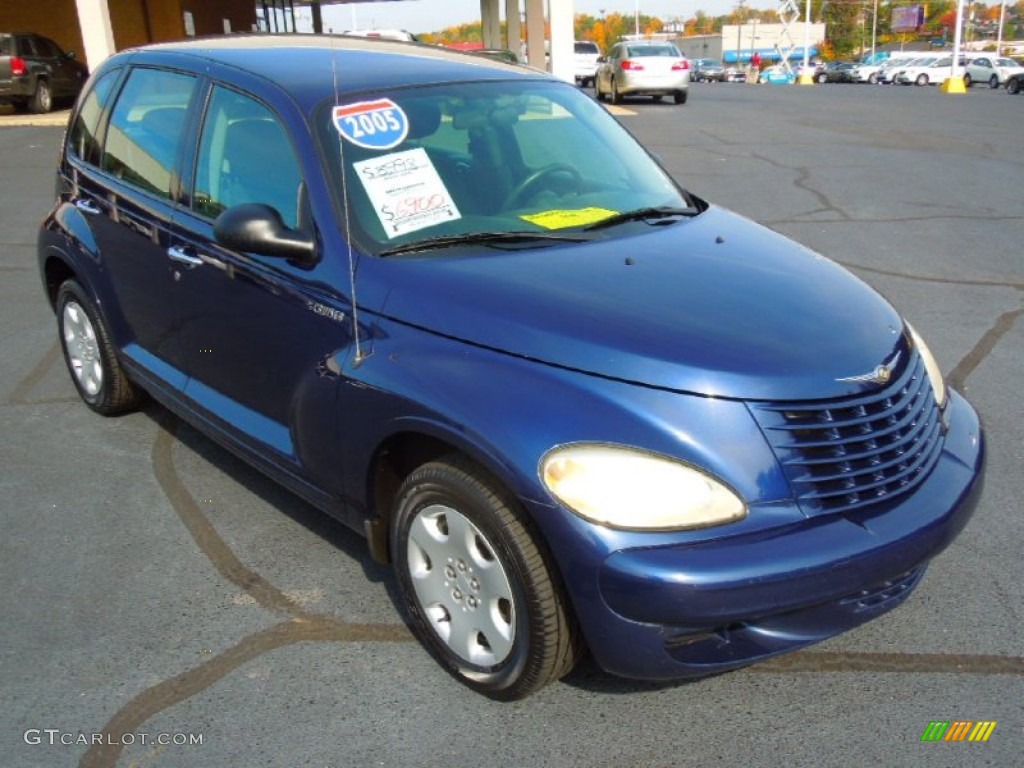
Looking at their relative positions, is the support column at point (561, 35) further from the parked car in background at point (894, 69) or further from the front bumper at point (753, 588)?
the parked car in background at point (894, 69)

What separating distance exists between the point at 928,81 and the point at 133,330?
169 feet

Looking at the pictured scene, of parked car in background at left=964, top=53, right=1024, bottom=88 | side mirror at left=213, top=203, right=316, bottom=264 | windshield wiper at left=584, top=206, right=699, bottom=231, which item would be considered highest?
side mirror at left=213, top=203, right=316, bottom=264

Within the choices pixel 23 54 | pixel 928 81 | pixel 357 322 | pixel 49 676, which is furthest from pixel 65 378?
pixel 928 81

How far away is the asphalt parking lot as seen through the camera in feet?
8.83

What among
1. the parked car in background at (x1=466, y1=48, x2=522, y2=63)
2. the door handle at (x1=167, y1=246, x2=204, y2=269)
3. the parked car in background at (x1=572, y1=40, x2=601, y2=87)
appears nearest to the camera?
the door handle at (x1=167, y1=246, x2=204, y2=269)

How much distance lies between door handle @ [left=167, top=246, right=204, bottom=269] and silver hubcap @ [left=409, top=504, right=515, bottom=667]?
149 centimetres

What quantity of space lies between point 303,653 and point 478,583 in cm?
73

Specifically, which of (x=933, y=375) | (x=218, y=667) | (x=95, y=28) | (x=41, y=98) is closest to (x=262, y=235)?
(x=218, y=667)

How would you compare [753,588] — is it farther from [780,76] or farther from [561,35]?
[780,76]

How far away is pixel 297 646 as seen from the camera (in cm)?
315

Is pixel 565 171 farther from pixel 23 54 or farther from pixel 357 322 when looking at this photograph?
pixel 23 54

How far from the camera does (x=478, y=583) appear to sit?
9.03ft

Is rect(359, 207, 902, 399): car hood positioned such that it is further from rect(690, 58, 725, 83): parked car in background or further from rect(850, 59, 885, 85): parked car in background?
rect(690, 58, 725, 83): parked car in background

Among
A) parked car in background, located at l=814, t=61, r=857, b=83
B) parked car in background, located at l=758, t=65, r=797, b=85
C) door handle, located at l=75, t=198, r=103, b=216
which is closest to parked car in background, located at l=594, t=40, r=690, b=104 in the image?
door handle, located at l=75, t=198, r=103, b=216
